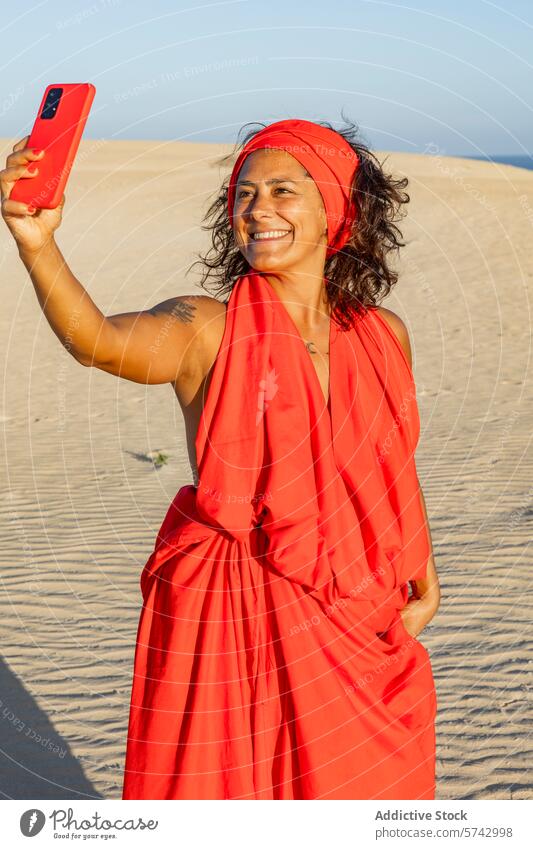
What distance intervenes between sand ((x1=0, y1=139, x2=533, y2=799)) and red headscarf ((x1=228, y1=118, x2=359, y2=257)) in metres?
2.91

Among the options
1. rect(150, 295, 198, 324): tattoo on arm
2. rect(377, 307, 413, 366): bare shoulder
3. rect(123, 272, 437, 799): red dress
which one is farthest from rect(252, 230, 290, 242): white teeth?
rect(377, 307, 413, 366): bare shoulder

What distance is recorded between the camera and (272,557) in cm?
255

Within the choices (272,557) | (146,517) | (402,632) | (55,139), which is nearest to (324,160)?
(55,139)

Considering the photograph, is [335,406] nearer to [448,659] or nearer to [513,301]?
[448,659]

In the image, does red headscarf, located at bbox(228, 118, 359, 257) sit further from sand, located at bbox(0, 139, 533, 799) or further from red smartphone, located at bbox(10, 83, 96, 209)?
sand, located at bbox(0, 139, 533, 799)

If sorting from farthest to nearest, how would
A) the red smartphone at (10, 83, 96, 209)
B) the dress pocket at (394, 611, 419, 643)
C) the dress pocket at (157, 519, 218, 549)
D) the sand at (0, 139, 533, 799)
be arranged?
the sand at (0, 139, 533, 799), the dress pocket at (394, 611, 419, 643), the dress pocket at (157, 519, 218, 549), the red smartphone at (10, 83, 96, 209)

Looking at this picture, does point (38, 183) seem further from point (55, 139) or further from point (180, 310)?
point (180, 310)

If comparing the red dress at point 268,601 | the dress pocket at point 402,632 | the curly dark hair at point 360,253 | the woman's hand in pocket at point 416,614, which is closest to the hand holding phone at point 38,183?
the red dress at point 268,601

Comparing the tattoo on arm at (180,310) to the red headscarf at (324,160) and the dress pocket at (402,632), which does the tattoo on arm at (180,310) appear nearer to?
the red headscarf at (324,160)

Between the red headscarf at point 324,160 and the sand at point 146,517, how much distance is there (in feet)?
9.54

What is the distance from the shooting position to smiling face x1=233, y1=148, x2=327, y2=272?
8.96ft
